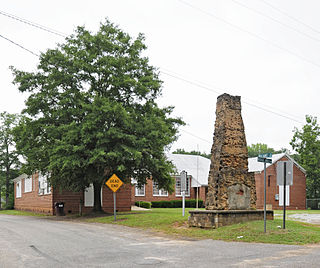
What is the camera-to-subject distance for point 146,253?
1076 cm

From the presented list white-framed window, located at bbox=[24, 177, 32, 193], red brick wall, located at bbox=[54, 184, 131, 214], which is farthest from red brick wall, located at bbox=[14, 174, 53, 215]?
red brick wall, located at bbox=[54, 184, 131, 214]

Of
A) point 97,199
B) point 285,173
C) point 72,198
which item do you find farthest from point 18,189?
point 285,173

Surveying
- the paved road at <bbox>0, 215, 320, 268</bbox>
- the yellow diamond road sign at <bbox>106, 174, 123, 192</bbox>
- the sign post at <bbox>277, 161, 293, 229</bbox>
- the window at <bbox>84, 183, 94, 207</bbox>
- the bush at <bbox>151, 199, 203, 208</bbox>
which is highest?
the sign post at <bbox>277, 161, 293, 229</bbox>

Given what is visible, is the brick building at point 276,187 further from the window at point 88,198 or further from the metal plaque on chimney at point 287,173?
the metal plaque on chimney at point 287,173

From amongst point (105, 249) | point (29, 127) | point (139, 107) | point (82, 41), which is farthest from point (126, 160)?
point (105, 249)

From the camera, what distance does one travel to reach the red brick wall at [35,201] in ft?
116

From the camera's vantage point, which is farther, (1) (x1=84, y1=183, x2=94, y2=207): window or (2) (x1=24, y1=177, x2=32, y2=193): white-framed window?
(2) (x1=24, y1=177, x2=32, y2=193): white-framed window

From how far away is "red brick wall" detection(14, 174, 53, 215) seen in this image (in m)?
35.4

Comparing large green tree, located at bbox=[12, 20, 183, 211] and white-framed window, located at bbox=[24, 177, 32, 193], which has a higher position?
large green tree, located at bbox=[12, 20, 183, 211]

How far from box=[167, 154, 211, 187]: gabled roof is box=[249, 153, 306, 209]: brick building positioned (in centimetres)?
652

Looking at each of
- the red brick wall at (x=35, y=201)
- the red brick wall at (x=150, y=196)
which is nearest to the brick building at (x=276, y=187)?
the red brick wall at (x=150, y=196)

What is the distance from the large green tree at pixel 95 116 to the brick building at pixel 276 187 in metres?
18.5

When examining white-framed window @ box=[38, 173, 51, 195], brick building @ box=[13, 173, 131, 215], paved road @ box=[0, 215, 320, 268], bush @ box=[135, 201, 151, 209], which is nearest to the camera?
paved road @ box=[0, 215, 320, 268]

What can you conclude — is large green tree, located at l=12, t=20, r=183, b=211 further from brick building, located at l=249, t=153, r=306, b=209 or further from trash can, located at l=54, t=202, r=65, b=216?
brick building, located at l=249, t=153, r=306, b=209
